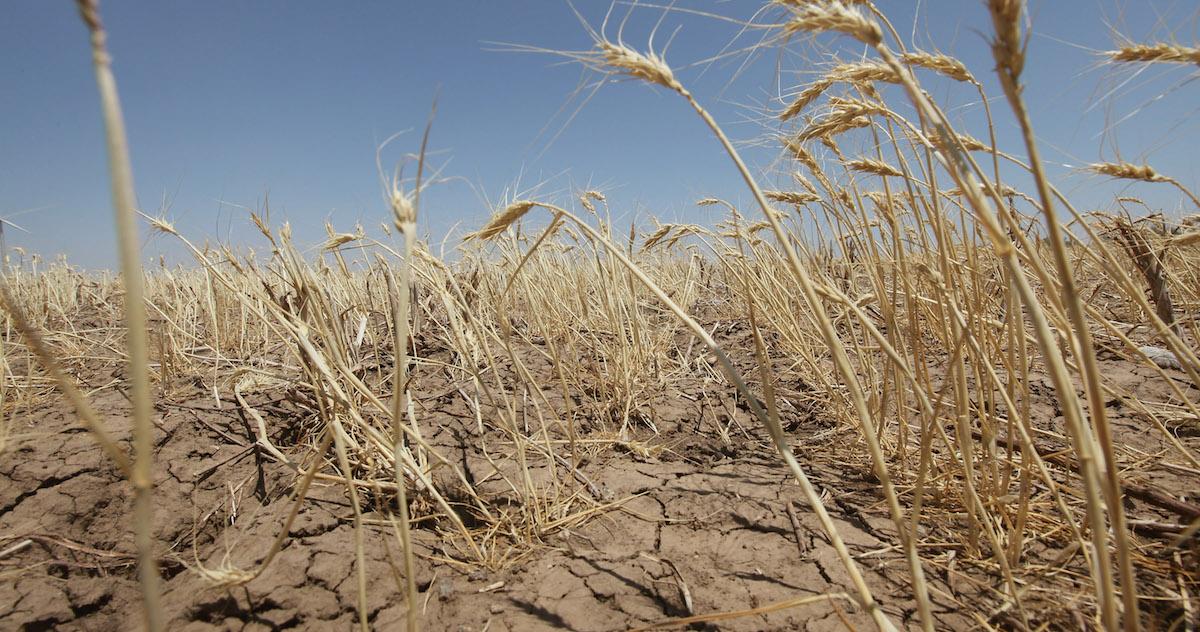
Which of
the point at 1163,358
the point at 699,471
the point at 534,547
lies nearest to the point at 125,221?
the point at 534,547

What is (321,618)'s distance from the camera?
3.66ft

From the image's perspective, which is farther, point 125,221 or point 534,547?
point 534,547

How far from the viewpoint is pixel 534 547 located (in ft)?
4.12

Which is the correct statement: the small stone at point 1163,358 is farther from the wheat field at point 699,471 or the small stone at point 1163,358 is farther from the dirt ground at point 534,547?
the dirt ground at point 534,547

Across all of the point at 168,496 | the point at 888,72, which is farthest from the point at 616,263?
the point at 168,496

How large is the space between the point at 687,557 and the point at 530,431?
0.86 meters

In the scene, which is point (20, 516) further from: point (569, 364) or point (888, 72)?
point (888, 72)

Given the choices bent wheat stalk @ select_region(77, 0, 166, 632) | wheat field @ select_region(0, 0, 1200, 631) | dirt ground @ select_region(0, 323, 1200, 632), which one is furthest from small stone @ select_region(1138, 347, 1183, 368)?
bent wheat stalk @ select_region(77, 0, 166, 632)

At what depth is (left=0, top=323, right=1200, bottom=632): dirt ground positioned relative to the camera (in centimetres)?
104

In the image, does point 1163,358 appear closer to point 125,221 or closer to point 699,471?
point 699,471

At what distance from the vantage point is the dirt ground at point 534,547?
1044mm

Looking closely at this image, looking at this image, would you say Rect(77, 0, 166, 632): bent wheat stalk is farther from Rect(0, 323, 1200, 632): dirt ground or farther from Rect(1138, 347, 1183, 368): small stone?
Rect(1138, 347, 1183, 368): small stone

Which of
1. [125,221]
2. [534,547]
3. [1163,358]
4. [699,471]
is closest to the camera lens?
[125,221]

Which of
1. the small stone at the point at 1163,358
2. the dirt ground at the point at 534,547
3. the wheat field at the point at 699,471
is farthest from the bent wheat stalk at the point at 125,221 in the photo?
the small stone at the point at 1163,358
